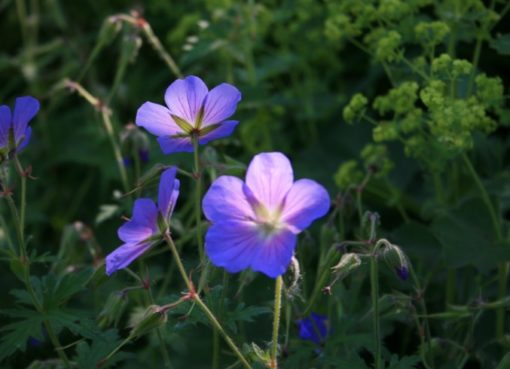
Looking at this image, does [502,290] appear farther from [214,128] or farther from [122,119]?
[122,119]

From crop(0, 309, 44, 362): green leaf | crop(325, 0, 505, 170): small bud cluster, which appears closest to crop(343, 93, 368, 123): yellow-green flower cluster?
crop(325, 0, 505, 170): small bud cluster

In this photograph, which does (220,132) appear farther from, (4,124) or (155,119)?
(4,124)

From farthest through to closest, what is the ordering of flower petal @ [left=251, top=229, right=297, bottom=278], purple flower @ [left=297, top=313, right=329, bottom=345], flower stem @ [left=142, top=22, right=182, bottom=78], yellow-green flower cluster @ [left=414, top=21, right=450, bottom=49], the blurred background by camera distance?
1. flower stem @ [left=142, top=22, right=182, bottom=78]
2. the blurred background
3. yellow-green flower cluster @ [left=414, top=21, right=450, bottom=49]
4. purple flower @ [left=297, top=313, right=329, bottom=345]
5. flower petal @ [left=251, top=229, right=297, bottom=278]

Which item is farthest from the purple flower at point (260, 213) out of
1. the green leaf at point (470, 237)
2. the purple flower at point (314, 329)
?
the green leaf at point (470, 237)

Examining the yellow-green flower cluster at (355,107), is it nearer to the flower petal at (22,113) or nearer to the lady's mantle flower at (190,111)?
the lady's mantle flower at (190,111)

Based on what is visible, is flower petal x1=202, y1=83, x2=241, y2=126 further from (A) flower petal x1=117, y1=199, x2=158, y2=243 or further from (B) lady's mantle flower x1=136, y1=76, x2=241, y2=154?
(A) flower petal x1=117, y1=199, x2=158, y2=243

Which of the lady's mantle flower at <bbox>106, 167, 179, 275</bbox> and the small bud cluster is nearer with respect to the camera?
the lady's mantle flower at <bbox>106, 167, 179, 275</bbox>

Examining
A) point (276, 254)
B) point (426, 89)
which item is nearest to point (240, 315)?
point (276, 254)
